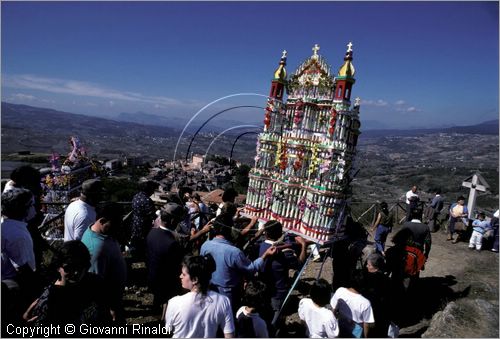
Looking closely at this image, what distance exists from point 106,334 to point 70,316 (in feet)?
1.62

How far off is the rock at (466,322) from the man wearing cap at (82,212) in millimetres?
4898

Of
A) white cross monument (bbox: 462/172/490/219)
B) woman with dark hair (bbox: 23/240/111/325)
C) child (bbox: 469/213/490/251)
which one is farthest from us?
white cross monument (bbox: 462/172/490/219)

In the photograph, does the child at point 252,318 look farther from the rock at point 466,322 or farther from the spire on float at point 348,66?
the spire on float at point 348,66

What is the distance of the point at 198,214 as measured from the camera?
251 inches

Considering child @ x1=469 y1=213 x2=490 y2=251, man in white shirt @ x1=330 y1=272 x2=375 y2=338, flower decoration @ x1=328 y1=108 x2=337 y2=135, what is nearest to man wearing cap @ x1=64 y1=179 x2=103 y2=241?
man in white shirt @ x1=330 y1=272 x2=375 y2=338

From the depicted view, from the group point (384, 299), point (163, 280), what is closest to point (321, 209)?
point (384, 299)

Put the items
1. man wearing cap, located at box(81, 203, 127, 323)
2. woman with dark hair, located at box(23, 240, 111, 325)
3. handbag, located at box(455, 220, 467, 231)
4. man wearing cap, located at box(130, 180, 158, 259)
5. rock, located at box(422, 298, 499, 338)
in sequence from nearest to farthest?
woman with dark hair, located at box(23, 240, 111, 325)
man wearing cap, located at box(81, 203, 127, 323)
rock, located at box(422, 298, 499, 338)
man wearing cap, located at box(130, 180, 158, 259)
handbag, located at box(455, 220, 467, 231)

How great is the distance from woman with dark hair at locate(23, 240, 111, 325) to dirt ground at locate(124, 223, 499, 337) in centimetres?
221

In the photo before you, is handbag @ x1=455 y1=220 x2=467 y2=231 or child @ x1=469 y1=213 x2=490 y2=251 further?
handbag @ x1=455 y1=220 x2=467 y2=231

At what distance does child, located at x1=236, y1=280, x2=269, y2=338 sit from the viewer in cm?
308

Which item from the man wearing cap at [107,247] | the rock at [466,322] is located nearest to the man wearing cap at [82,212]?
the man wearing cap at [107,247]

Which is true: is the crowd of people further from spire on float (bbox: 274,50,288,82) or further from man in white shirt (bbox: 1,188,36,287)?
spire on float (bbox: 274,50,288,82)

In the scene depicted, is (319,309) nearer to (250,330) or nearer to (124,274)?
(250,330)

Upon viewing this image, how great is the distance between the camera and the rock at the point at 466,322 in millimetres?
4547
